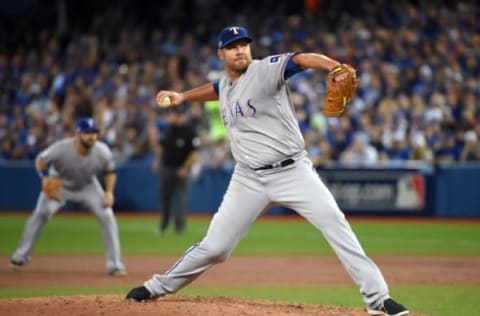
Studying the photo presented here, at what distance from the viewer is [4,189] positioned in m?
21.8

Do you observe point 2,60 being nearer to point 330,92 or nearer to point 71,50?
point 71,50

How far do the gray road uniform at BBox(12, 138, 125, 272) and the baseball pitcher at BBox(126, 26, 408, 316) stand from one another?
12.7 feet

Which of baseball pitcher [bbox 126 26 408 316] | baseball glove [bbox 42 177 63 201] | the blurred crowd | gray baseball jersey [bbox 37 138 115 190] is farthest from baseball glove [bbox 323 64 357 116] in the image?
the blurred crowd

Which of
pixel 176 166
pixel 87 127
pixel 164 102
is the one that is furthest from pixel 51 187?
pixel 176 166

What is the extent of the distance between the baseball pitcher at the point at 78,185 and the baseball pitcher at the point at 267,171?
3.86m

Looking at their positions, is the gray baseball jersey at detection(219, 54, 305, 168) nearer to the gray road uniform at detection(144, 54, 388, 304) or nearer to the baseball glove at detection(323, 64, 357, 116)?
the gray road uniform at detection(144, 54, 388, 304)

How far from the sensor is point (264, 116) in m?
6.93

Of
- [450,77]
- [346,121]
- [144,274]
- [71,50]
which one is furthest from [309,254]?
[71,50]

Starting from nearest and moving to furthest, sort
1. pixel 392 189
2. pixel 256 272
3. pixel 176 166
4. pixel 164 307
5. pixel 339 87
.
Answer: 1. pixel 339 87
2. pixel 164 307
3. pixel 256 272
4. pixel 176 166
5. pixel 392 189

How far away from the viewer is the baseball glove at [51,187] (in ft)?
36.0

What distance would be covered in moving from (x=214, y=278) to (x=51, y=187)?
7.17 feet

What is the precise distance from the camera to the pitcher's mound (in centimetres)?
705

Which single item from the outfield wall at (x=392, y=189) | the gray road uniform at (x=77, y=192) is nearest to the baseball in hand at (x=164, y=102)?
the gray road uniform at (x=77, y=192)

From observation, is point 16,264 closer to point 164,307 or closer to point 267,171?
point 164,307
